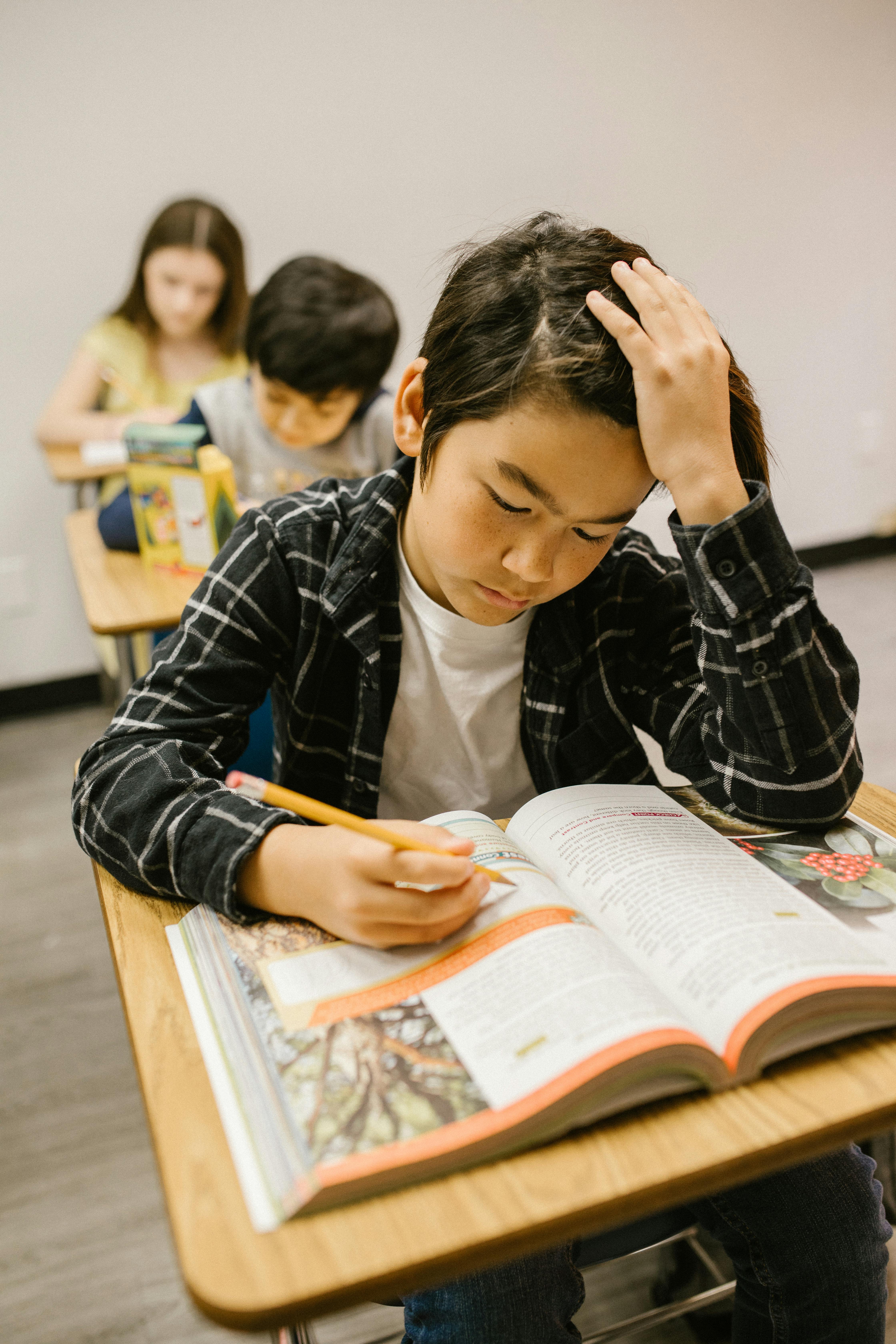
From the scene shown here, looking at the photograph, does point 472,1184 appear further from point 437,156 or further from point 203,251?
point 437,156

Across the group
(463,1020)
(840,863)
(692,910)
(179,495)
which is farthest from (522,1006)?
(179,495)

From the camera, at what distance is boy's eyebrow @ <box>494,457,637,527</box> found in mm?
695

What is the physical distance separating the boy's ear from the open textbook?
1.25ft

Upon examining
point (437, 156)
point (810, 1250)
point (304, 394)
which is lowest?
point (810, 1250)

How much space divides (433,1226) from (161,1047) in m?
0.18

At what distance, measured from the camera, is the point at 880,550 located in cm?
376

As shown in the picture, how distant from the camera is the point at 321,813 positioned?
562 millimetres

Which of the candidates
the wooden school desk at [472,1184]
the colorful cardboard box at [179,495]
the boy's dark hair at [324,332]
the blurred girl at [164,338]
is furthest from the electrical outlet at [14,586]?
the wooden school desk at [472,1184]

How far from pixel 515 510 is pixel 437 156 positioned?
8.13 ft

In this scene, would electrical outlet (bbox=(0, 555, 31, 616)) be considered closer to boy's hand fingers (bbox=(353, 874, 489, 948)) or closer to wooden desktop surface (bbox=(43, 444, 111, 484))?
wooden desktop surface (bbox=(43, 444, 111, 484))

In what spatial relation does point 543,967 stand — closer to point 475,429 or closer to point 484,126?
point 475,429

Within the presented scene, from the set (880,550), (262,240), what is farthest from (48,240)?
(880,550)

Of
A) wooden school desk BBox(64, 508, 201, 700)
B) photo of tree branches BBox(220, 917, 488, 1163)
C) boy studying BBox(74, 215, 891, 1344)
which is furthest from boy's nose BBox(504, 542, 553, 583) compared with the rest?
wooden school desk BBox(64, 508, 201, 700)

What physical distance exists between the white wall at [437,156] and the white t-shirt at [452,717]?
1389mm
